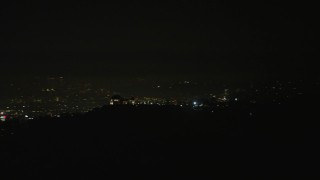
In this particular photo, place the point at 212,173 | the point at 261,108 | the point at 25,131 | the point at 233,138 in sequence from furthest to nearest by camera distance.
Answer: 1. the point at 261,108
2. the point at 25,131
3. the point at 233,138
4. the point at 212,173

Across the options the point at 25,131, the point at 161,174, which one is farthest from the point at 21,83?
the point at 161,174

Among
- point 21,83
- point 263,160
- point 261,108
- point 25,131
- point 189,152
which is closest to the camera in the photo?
point 263,160

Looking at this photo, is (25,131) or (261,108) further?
(261,108)

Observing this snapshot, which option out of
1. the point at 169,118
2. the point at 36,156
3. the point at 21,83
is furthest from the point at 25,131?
the point at 21,83

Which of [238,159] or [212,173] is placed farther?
[238,159]

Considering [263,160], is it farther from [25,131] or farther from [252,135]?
[25,131]

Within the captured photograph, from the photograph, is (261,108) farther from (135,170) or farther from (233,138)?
(135,170)
